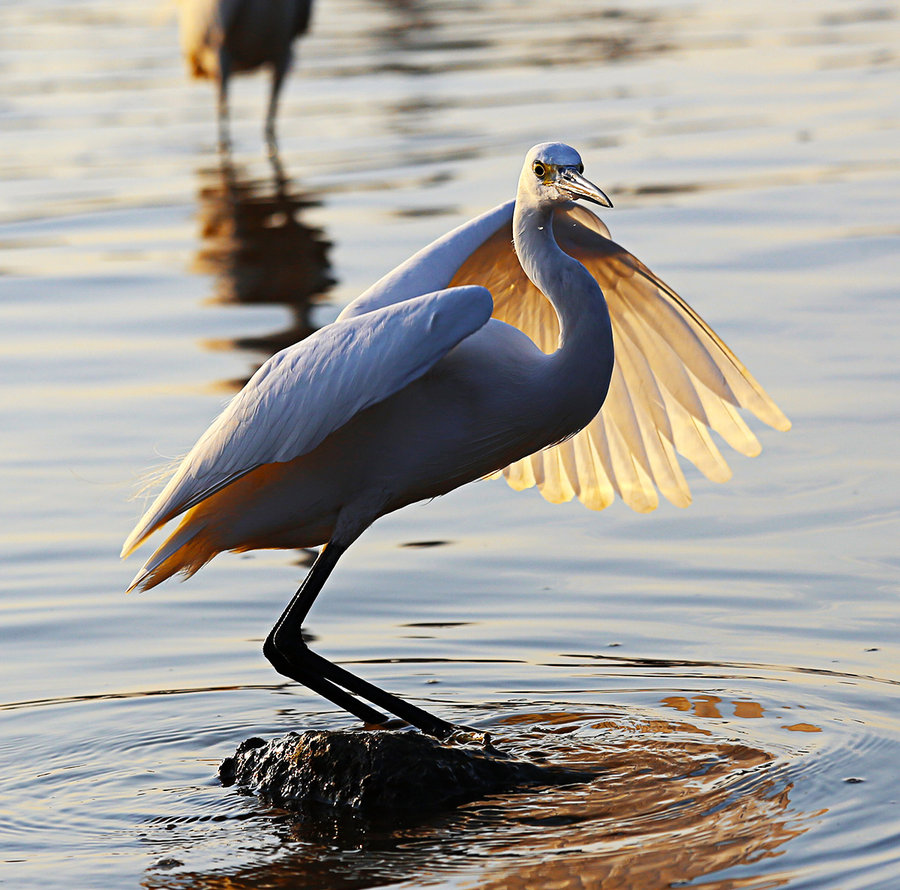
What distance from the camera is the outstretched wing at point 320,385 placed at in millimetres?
5141

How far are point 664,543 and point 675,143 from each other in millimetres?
8951

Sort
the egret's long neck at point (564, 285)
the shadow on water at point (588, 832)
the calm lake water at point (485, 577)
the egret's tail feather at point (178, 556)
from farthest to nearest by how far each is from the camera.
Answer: the egret's tail feather at point (178, 556), the egret's long neck at point (564, 285), the calm lake water at point (485, 577), the shadow on water at point (588, 832)

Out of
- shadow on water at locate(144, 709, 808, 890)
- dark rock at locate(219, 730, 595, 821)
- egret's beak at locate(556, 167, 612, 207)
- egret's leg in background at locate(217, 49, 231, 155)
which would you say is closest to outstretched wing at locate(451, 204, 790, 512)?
egret's beak at locate(556, 167, 612, 207)

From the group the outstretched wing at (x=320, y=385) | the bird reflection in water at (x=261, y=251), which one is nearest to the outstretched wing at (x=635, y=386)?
the outstretched wing at (x=320, y=385)

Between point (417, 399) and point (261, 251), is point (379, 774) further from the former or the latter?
point (261, 251)

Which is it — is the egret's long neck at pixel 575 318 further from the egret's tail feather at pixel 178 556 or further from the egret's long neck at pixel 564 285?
the egret's tail feather at pixel 178 556

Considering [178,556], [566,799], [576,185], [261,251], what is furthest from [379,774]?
[261,251]

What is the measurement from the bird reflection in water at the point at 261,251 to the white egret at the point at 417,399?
3565 mm

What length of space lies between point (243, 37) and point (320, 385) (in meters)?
13.6

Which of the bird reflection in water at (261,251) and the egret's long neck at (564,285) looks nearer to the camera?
→ the egret's long neck at (564,285)

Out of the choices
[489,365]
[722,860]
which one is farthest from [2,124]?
[722,860]

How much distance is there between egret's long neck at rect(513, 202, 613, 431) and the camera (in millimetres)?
5359

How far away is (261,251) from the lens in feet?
43.2

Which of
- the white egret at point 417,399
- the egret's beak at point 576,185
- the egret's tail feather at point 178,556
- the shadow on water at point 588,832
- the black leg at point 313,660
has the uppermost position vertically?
the egret's beak at point 576,185
